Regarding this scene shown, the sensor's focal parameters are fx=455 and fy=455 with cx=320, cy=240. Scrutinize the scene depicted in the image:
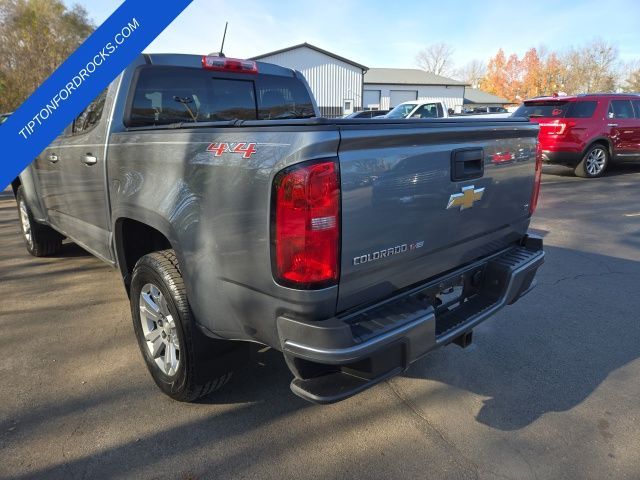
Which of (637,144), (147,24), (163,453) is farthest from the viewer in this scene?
(637,144)

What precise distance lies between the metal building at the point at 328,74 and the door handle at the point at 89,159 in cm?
3339

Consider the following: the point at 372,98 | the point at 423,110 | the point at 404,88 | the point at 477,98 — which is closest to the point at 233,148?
the point at 423,110

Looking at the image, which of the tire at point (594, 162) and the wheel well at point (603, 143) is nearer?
the wheel well at point (603, 143)

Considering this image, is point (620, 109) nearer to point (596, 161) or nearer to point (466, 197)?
point (596, 161)

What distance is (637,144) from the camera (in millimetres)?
11805

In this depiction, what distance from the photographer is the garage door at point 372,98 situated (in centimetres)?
4425

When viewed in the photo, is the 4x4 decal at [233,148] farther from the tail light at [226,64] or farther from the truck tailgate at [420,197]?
the tail light at [226,64]

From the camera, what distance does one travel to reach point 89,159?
327 centimetres

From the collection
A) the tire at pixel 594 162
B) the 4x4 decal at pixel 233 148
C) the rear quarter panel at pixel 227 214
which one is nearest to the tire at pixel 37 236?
the rear quarter panel at pixel 227 214

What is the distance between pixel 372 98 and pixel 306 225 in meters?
45.5

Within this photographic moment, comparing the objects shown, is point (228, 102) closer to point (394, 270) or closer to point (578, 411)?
point (394, 270)

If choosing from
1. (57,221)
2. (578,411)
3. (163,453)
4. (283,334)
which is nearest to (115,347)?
(163,453)

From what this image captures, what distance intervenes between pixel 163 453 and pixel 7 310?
106 inches

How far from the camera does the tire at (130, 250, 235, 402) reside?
7.98 feet
